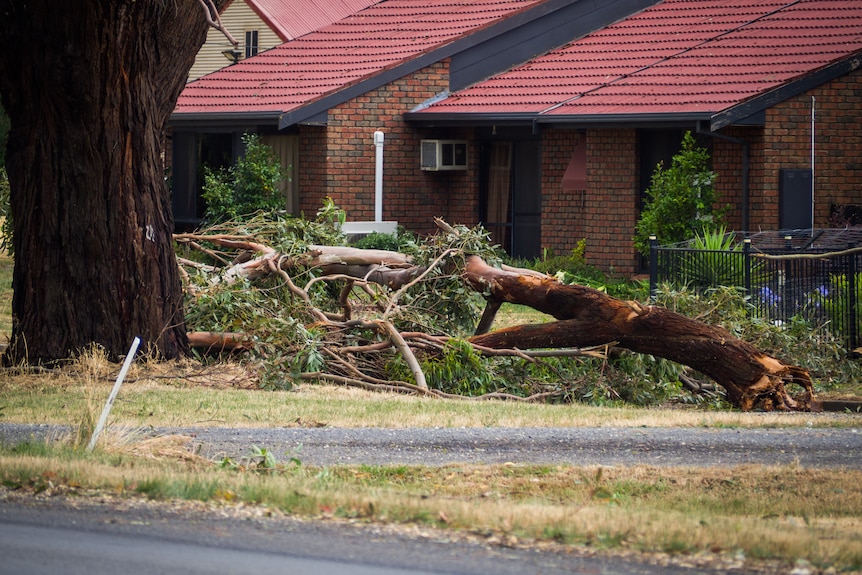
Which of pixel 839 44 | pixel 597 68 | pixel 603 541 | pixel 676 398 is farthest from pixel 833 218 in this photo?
pixel 603 541

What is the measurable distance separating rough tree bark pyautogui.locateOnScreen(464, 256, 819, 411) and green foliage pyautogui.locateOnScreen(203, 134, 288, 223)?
9.80 meters

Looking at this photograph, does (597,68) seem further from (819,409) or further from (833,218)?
(819,409)

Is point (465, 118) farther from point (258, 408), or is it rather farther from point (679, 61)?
point (258, 408)

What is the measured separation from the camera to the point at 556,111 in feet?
68.9

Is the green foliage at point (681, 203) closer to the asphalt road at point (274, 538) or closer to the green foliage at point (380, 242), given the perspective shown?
the green foliage at point (380, 242)

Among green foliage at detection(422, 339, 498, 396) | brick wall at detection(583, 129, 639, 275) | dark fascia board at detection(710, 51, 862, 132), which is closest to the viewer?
green foliage at detection(422, 339, 498, 396)

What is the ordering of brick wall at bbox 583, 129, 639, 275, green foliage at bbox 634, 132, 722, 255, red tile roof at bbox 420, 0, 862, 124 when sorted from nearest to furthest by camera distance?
green foliage at bbox 634, 132, 722, 255
red tile roof at bbox 420, 0, 862, 124
brick wall at bbox 583, 129, 639, 275

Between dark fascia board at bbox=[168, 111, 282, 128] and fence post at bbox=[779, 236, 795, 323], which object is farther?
dark fascia board at bbox=[168, 111, 282, 128]

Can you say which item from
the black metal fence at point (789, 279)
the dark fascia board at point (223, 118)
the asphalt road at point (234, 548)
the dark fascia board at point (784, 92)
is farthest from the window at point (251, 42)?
the asphalt road at point (234, 548)

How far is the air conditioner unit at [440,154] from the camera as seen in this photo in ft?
75.2

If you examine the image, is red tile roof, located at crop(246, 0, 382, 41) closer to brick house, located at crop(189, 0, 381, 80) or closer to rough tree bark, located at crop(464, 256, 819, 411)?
brick house, located at crop(189, 0, 381, 80)

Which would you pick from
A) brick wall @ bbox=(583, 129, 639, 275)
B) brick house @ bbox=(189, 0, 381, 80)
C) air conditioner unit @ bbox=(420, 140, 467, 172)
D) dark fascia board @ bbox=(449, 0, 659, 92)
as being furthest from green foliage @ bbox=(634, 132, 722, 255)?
brick house @ bbox=(189, 0, 381, 80)

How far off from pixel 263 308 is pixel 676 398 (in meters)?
4.29

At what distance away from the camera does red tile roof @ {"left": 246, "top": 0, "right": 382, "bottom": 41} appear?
29.6 m
